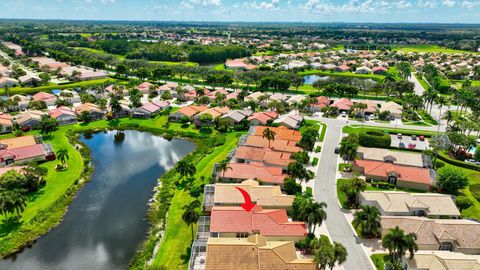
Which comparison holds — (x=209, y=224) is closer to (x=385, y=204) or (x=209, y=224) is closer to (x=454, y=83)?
(x=385, y=204)

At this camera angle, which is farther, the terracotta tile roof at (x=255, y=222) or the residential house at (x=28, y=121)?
the residential house at (x=28, y=121)

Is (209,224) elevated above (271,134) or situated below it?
below

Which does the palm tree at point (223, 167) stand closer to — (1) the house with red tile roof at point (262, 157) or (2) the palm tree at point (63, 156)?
(1) the house with red tile roof at point (262, 157)

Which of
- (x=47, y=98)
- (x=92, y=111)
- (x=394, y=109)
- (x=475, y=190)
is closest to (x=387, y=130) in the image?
(x=394, y=109)

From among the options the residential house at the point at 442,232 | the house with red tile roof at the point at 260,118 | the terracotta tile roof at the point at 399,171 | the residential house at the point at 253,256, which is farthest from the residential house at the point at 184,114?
the residential house at the point at 442,232

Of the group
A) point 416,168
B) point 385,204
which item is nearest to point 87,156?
point 385,204

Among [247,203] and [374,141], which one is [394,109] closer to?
[374,141]
